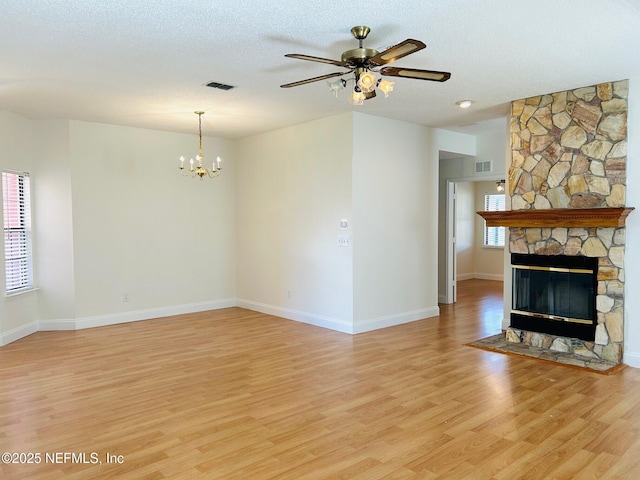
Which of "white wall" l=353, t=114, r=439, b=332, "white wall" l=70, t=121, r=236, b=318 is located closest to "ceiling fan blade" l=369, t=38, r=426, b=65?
"white wall" l=353, t=114, r=439, b=332

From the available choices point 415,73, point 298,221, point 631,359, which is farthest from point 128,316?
point 631,359

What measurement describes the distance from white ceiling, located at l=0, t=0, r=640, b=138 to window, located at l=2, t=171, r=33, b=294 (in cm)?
91

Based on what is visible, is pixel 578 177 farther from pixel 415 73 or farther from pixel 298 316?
pixel 298 316

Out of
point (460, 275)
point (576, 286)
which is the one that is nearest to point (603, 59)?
point (576, 286)

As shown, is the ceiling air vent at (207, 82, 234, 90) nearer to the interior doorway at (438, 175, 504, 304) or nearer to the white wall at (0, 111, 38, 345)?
the white wall at (0, 111, 38, 345)

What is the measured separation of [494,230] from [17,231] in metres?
9.59

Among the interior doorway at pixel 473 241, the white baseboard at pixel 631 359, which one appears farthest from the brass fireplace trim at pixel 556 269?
the interior doorway at pixel 473 241

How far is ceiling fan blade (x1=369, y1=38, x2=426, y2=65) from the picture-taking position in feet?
8.99

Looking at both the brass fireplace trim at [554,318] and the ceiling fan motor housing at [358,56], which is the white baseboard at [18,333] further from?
the brass fireplace trim at [554,318]

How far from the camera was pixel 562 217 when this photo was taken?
4770mm

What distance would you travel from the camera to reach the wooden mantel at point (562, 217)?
441 cm

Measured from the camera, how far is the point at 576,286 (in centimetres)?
494

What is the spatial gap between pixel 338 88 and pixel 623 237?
10.5 feet

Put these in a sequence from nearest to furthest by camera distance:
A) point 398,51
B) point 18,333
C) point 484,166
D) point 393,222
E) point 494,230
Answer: point 398,51 → point 18,333 → point 393,222 → point 484,166 → point 494,230
